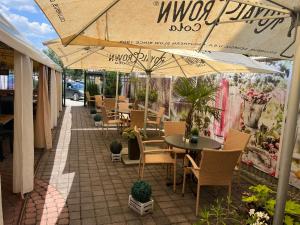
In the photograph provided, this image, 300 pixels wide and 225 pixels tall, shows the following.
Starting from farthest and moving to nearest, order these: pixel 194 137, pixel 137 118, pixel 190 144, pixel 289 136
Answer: pixel 137 118 < pixel 194 137 < pixel 190 144 < pixel 289 136

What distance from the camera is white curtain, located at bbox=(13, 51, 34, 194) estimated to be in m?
3.73

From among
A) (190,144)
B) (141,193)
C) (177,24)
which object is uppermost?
(177,24)

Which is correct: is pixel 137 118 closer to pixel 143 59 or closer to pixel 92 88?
pixel 143 59

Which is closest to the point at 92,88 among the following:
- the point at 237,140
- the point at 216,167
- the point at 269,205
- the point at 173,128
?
the point at 173,128

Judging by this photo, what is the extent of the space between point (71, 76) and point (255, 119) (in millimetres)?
47885

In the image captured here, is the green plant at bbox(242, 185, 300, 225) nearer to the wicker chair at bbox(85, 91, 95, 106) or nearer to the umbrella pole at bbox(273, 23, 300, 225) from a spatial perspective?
the umbrella pole at bbox(273, 23, 300, 225)

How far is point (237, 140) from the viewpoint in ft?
16.0

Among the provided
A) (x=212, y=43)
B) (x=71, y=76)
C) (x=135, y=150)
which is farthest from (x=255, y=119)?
(x=71, y=76)

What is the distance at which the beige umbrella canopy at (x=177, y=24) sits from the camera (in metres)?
1.96

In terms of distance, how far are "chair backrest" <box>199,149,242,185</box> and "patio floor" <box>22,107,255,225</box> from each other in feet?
1.93

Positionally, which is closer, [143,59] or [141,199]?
[141,199]

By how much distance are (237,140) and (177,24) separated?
3.37 metres

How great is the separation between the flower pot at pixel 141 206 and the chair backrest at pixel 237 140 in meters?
2.06

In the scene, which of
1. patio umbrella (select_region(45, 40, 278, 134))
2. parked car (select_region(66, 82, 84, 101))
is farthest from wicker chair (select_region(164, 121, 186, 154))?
Answer: parked car (select_region(66, 82, 84, 101))
